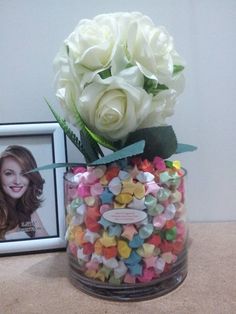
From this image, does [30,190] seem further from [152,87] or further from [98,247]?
[152,87]

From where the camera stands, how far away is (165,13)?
77 centimetres

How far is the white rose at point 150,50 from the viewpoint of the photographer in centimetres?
54

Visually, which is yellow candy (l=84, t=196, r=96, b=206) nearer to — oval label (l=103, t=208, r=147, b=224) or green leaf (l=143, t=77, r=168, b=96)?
oval label (l=103, t=208, r=147, b=224)

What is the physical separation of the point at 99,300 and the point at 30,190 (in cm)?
26

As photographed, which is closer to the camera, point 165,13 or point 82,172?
point 82,172

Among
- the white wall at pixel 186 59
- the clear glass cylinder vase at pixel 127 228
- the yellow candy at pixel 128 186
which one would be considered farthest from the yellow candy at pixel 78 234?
the white wall at pixel 186 59

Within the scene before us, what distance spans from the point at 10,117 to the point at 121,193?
349 millimetres

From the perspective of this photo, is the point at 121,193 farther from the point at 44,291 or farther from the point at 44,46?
the point at 44,46

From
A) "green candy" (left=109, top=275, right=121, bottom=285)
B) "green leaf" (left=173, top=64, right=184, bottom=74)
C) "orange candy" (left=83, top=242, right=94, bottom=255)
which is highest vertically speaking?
"green leaf" (left=173, top=64, right=184, bottom=74)

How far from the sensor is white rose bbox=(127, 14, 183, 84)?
1.76 feet

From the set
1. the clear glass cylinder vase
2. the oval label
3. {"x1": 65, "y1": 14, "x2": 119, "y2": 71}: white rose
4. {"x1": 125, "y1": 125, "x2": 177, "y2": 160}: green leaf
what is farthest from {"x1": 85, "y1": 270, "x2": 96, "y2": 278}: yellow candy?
{"x1": 65, "y1": 14, "x2": 119, "y2": 71}: white rose

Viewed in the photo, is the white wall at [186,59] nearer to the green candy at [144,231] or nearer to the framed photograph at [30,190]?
the framed photograph at [30,190]

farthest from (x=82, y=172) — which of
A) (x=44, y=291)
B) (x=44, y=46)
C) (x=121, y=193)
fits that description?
(x=44, y=46)

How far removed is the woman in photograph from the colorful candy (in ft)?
0.53
